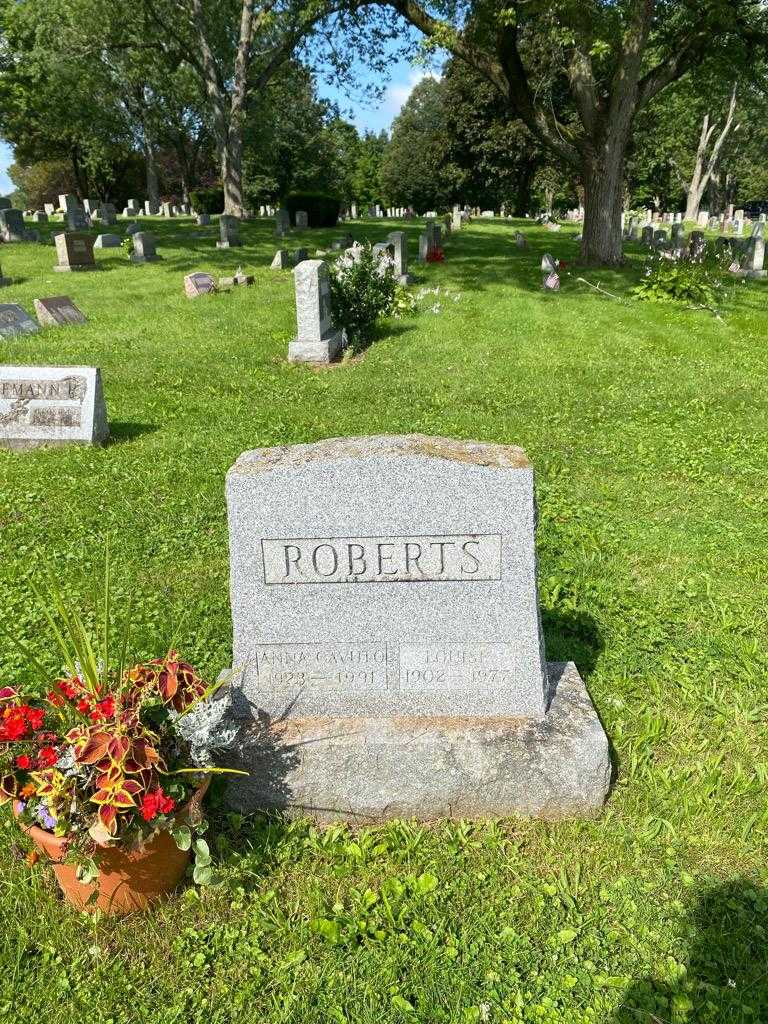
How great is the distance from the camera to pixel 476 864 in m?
2.85

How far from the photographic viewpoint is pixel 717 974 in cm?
242

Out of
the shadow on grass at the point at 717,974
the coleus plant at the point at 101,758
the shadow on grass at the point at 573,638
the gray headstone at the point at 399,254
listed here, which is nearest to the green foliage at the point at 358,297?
the gray headstone at the point at 399,254

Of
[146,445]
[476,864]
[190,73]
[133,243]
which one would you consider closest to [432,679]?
[476,864]

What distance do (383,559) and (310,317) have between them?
8776 mm

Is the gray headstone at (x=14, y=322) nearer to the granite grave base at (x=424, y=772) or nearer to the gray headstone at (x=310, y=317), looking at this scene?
the gray headstone at (x=310, y=317)

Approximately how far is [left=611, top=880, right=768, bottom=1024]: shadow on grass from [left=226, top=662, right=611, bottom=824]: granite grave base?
0.61 m

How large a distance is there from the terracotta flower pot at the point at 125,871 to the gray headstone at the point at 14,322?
11.6 m

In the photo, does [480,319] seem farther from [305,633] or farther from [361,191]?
[361,191]

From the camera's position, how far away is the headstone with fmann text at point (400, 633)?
112 inches

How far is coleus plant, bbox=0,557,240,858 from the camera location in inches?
94.3

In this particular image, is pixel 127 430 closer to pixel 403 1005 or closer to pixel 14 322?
pixel 14 322

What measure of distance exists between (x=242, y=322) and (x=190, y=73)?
93.0 feet

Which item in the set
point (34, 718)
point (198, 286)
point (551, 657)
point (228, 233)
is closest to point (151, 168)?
point (228, 233)

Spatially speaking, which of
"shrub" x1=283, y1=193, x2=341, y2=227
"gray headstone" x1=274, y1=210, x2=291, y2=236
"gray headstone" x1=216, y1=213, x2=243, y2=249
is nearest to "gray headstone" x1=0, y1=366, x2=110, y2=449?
"gray headstone" x1=216, y1=213, x2=243, y2=249
